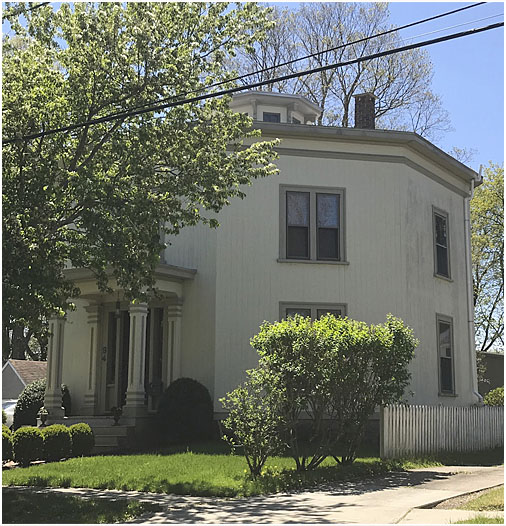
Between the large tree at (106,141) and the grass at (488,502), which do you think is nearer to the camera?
the grass at (488,502)

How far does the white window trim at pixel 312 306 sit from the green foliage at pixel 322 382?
4.78m

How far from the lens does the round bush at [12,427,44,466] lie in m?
15.7

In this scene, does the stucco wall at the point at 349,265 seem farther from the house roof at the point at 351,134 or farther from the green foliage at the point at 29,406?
the green foliage at the point at 29,406

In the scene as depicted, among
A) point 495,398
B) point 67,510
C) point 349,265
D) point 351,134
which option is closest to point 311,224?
point 349,265

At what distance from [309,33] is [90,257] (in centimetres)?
2199

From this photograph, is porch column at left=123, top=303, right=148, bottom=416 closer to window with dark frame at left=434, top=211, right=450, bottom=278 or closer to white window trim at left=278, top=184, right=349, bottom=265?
white window trim at left=278, top=184, right=349, bottom=265

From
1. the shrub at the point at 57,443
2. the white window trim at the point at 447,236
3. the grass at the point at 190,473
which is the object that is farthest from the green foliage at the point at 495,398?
the shrub at the point at 57,443

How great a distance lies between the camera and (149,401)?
19.2 m

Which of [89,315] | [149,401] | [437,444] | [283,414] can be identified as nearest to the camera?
[283,414]

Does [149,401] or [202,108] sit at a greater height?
[202,108]

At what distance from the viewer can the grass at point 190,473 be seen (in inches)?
470

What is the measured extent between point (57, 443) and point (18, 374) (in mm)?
14975

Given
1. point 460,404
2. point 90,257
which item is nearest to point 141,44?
point 90,257

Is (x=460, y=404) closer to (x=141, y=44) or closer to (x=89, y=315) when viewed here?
(x=89, y=315)
